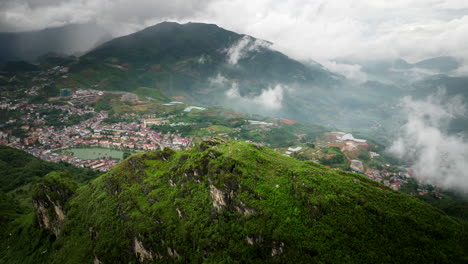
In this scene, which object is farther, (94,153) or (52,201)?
(94,153)

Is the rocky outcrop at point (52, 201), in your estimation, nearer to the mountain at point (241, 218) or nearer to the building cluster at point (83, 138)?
the mountain at point (241, 218)

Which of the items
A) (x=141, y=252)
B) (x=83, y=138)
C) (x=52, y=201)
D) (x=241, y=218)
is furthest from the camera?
(x=83, y=138)

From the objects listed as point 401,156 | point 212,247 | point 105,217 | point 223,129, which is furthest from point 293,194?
point 401,156

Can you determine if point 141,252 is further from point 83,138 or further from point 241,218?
point 83,138

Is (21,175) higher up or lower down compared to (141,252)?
lower down

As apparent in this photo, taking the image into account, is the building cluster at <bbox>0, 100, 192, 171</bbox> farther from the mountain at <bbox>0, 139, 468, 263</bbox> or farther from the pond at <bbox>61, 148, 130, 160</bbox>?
the mountain at <bbox>0, 139, 468, 263</bbox>

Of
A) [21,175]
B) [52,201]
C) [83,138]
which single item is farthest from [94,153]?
[52,201]
